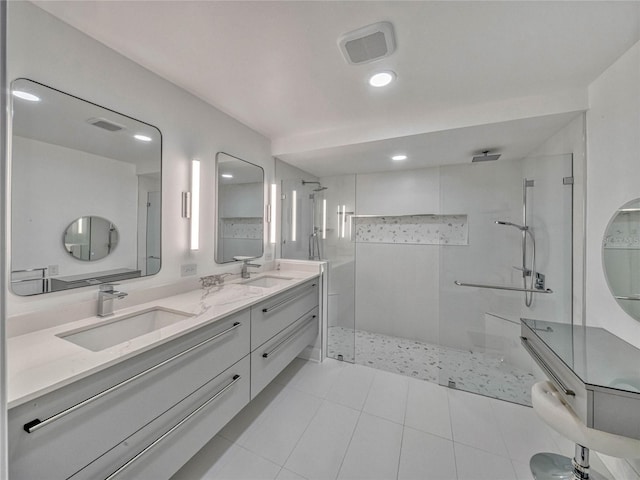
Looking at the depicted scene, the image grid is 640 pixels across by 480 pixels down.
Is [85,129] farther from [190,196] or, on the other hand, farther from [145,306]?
[145,306]

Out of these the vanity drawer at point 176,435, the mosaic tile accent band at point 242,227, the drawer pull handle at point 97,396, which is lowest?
the vanity drawer at point 176,435

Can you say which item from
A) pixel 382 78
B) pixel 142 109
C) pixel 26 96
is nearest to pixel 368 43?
pixel 382 78

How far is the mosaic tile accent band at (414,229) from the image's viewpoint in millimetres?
2941

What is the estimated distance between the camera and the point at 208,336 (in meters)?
1.35

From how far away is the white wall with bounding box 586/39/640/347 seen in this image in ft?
4.41

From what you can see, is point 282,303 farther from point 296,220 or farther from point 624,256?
point 624,256

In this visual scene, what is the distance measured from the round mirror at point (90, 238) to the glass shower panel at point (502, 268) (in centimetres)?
280

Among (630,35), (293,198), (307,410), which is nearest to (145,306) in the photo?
(307,410)

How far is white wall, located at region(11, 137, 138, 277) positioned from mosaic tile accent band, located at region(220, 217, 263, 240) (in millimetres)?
729

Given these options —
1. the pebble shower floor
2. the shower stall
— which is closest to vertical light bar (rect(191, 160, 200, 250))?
the shower stall

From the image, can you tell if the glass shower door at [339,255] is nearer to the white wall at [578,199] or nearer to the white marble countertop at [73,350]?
the white marble countertop at [73,350]

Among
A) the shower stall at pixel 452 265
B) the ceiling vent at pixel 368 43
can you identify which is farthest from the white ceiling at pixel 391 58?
the shower stall at pixel 452 265

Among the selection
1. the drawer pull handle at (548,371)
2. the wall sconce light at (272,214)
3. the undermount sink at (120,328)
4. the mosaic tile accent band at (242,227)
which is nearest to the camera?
the drawer pull handle at (548,371)

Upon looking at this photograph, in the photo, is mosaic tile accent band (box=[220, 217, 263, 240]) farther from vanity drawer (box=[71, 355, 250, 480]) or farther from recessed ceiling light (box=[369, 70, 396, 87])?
recessed ceiling light (box=[369, 70, 396, 87])
